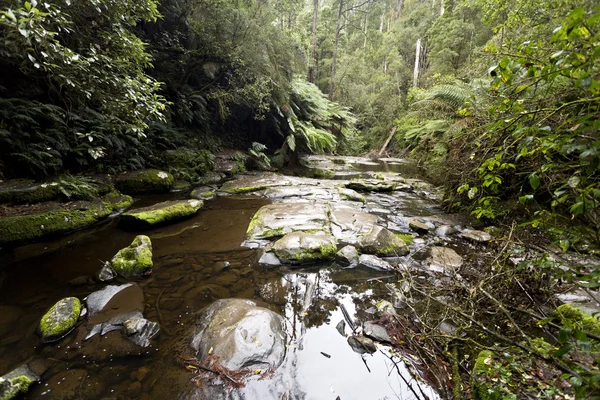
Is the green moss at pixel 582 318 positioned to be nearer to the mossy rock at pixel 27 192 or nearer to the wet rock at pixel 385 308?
the wet rock at pixel 385 308

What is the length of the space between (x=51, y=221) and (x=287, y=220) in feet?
12.6

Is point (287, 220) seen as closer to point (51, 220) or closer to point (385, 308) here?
point (385, 308)

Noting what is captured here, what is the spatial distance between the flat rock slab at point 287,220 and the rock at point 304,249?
604 millimetres

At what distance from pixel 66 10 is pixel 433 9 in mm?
24815

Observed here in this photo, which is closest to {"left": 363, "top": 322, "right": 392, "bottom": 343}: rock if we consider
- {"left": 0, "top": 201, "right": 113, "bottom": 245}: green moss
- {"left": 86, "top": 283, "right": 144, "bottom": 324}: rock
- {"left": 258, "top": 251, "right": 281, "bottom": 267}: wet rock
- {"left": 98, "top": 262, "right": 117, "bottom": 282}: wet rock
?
{"left": 258, "top": 251, "right": 281, "bottom": 267}: wet rock

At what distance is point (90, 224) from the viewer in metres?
4.74

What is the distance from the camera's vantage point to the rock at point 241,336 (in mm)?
2080

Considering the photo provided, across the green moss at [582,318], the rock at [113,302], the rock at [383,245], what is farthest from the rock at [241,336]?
the green moss at [582,318]

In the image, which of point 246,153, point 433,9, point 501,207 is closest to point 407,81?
point 433,9

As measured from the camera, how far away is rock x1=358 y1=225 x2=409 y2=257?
381cm

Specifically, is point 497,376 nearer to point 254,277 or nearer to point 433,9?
→ point 254,277

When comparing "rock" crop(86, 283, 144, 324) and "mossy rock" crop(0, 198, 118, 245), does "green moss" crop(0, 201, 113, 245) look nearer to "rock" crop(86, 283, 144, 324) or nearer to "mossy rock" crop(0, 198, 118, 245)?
"mossy rock" crop(0, 198, 118, 245)

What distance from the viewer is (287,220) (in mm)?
4805

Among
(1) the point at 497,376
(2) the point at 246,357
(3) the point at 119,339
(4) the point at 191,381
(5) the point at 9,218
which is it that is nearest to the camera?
(1) the point at 497,376
